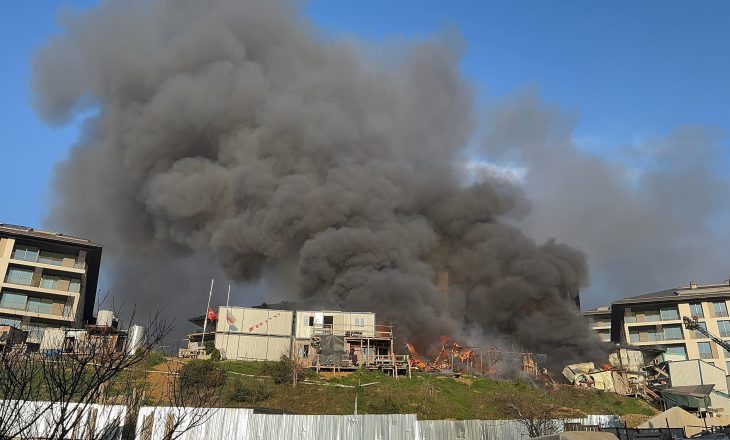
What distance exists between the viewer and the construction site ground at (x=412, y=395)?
84.0 feet

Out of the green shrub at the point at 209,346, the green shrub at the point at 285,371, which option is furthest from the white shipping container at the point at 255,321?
the green shrub at the point at 285,371

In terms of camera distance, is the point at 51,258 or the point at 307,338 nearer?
the point at 307,338

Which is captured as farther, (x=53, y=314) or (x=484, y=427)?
(x=53, y=314)

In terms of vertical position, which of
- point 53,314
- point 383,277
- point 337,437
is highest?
point 383,277

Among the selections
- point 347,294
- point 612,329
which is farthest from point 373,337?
point 612,329

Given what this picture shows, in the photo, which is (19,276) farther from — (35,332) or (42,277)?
(35,332)

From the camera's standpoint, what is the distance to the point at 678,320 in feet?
191

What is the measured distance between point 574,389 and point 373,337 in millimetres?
13372

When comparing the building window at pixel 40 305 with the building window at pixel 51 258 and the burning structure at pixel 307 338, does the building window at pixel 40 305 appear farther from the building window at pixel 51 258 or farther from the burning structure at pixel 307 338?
the burning structure at pixel 307 338

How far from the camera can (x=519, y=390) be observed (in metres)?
32.8

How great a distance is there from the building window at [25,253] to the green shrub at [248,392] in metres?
29.3

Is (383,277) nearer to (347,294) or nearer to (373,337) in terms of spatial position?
(347,294)

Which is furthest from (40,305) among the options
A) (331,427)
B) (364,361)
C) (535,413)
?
(535,413)

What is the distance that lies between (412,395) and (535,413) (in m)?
7.46
